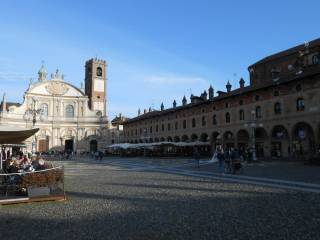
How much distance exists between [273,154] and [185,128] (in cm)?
1752

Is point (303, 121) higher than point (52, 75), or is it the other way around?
point (52, 75)

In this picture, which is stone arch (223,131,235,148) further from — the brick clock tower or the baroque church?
the brick clock tower

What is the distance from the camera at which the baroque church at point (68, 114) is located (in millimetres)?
74562

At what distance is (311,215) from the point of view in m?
8.01

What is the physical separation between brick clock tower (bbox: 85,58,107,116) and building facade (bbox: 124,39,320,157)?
3088cm

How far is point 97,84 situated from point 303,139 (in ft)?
188

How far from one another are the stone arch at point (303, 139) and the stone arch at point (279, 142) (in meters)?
0.90

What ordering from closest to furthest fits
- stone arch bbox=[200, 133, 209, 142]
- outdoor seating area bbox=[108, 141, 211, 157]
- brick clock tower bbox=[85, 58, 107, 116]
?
outdoor seating area bbox=[108, 141, 211, 157] < stone arch bbox=[200, 133, 209, 142] < brick clock tower bbox=[85, 58, 107, 116]

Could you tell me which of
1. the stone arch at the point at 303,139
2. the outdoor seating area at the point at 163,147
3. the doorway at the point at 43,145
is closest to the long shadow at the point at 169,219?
the stone arch at the point at 303,139

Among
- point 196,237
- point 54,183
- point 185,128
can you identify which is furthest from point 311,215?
point 185,128

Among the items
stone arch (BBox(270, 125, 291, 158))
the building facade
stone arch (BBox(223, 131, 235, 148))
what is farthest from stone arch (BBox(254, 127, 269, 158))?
stone arch (BBox(223, 131, 235, 148))

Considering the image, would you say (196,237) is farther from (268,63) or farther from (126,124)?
(126,124)

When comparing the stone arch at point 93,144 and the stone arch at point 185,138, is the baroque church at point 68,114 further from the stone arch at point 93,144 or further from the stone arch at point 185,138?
the stone arch at point 185,138

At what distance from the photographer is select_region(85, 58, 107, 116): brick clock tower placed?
269 ft
